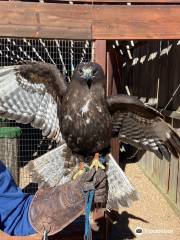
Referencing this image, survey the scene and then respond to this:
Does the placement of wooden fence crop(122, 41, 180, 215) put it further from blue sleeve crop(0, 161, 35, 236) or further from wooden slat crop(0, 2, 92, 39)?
blue sleeve crop(0, 161, 35, 236)

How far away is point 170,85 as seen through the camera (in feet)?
20.3

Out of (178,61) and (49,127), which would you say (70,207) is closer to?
(49,127)

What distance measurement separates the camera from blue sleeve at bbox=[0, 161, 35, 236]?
9.32 feet

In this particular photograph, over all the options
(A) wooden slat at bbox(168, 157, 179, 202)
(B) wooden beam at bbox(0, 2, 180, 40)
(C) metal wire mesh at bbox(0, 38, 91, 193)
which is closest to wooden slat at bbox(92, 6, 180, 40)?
(B) wooden beam at bbox(0, 2, 180, 40)

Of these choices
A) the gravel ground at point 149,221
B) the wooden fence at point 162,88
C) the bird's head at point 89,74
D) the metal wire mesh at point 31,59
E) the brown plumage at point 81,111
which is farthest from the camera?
the metal wire mesh at point 31,59

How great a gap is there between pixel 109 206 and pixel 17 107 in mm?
1072

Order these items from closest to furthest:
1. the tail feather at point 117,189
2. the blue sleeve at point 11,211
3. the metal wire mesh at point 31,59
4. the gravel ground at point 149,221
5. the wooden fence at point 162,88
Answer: the blue sleeve at point 11,211, the tail feather at point 117,189, the gravel ground at point 149,221, the wooden fence at point 162,88, the metal wire mesh at point 31,59

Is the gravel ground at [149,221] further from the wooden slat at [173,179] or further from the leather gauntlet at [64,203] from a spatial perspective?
the leather gauntlet at [64,203]

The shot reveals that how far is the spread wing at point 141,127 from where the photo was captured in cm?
341

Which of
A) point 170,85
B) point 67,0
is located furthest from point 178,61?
point 67,0

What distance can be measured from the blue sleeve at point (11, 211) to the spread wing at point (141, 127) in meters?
0.96

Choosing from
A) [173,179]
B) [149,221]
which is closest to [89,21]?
[149,221]

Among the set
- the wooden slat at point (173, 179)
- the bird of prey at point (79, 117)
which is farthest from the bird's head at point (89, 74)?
the wooden slat at point (173, 179)

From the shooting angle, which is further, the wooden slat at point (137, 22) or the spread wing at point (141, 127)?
the wooden slat at point (137, 22)
